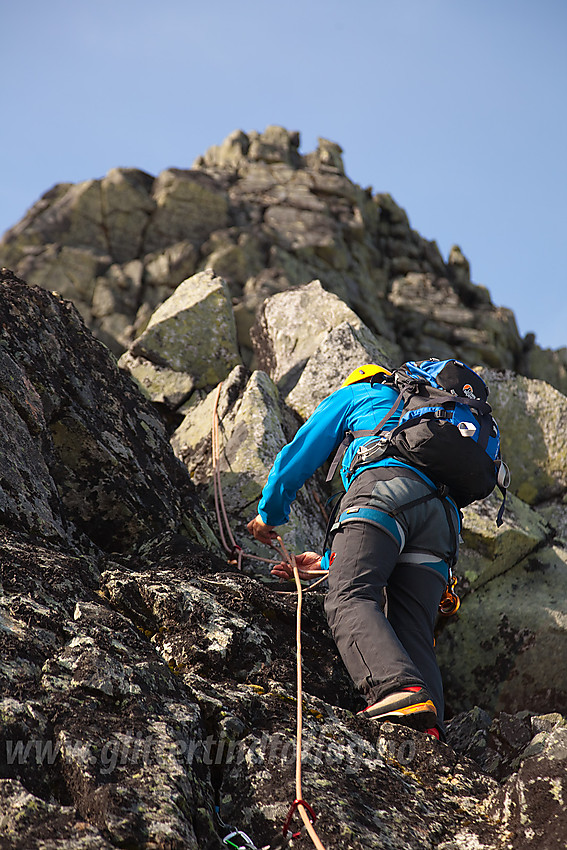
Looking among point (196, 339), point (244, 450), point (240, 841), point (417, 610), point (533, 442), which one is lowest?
point (240, 841)

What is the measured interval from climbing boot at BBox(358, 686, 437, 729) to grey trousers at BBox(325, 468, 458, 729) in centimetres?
7

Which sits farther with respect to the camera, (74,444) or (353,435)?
(74,444)

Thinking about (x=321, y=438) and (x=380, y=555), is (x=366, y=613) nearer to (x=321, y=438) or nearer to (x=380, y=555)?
(x=380, y=555)

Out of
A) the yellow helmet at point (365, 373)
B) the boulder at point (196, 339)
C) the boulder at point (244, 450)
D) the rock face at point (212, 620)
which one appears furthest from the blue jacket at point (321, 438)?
the boulder at point (196, 339)

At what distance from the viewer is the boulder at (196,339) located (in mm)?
13758

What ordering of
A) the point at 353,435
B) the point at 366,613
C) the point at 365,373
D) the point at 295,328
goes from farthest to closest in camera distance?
1. the point at 295,328
2. the point at 365,373
3. the point at 353,435
4. the point at 366,613

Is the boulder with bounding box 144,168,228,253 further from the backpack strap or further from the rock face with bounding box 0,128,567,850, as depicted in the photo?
the backpack strap

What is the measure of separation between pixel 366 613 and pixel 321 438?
2.09 m

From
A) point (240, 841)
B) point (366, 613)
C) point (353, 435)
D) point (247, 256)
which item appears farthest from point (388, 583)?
point (247, 256)

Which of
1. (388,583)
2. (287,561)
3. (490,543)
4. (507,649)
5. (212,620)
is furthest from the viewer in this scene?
(490,543)

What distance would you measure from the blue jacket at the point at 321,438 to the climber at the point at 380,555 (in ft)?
0.03

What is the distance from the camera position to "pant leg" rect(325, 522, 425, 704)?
5.28 meters

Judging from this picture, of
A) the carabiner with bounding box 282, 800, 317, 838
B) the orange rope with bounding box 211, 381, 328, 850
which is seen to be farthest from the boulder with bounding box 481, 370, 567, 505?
the carabiner with bounding box 282, 800, 317, 838

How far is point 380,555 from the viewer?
5.89 m
